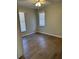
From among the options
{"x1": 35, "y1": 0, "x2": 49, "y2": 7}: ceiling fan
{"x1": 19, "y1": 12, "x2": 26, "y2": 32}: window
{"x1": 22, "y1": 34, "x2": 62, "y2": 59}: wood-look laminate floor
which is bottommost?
{"x1": 22, "y1": 34, "x2": 62, "y2": 59}: wood-look laminate floor

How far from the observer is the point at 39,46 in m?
1.22

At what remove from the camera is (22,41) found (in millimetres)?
1228

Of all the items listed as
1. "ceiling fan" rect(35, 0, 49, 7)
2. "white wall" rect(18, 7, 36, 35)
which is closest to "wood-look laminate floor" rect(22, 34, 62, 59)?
"white wall" rect(18, 7, 36, 35)

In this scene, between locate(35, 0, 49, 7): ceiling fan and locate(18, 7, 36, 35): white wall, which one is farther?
locate(18, 7, 36, 35): white wall

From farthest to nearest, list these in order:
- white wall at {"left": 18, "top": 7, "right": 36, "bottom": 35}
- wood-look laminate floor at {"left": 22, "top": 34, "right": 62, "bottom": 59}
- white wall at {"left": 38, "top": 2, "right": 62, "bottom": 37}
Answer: white wall at {"left": 18, "top": 7, "right": 36, "bottom": 35} < wood-look laminate floor at {"left": 22, "top": 34, "right": 62, "bottom": 59} < white wall at {"left": 38, "top": 2, "right": 62, "bottom": 37}

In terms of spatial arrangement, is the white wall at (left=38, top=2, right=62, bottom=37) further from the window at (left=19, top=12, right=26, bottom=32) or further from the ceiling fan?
the window at (left=19, top=12, right=26, bottom=32)

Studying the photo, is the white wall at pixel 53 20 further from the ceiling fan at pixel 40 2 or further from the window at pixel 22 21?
the window at pixel 22 21

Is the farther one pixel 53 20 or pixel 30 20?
pixel 30 20

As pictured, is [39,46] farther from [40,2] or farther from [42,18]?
[40,2]

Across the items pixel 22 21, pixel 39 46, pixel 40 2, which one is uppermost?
pixel 40 2

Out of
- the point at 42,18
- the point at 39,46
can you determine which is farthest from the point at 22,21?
the point at 39,46

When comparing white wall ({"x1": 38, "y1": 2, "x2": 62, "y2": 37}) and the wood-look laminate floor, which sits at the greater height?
white wall ({"x1": 38, "y1": 2, "x2": 62, "y2": 37})

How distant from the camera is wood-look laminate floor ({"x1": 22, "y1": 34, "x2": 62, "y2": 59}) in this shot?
3.79 ft
